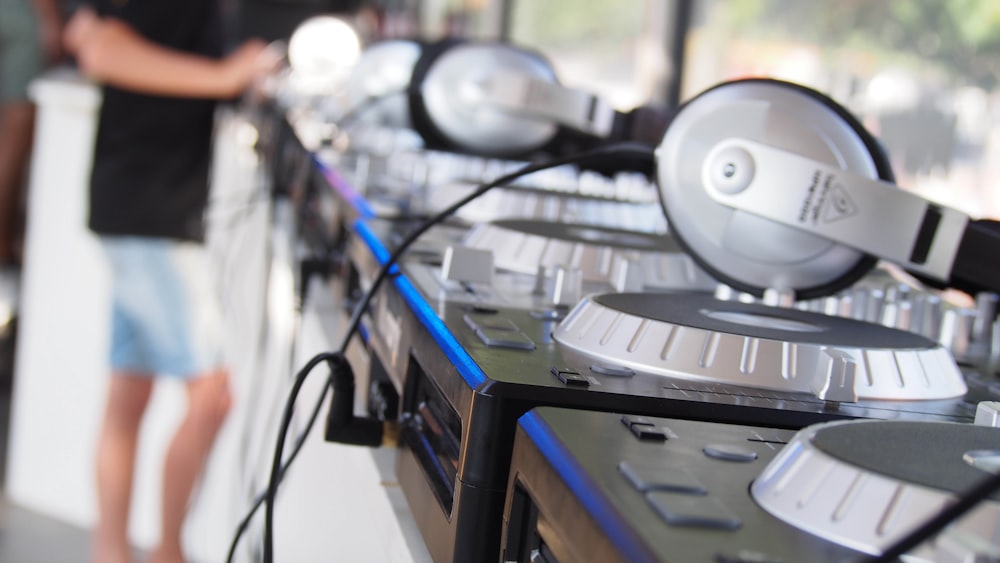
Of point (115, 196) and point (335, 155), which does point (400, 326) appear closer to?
point (335, 155)

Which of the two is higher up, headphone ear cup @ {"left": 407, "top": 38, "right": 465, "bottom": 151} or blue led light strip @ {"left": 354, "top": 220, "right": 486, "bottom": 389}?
headphone ear cup @ {"left": 407, "top": 38, "right": 465, "bottom": 151}

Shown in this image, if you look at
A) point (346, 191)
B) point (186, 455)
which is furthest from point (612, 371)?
point (186, 455)

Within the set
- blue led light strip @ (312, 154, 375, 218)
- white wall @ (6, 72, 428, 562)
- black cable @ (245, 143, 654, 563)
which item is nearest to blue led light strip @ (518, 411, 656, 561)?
black cable @ (245, 143, 654, 563)

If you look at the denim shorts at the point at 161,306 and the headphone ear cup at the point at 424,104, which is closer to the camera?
the headphone ear cup at the point at 424,104

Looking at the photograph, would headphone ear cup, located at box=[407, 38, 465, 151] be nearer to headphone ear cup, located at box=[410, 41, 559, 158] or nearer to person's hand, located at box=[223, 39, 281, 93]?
headphone ear cup, located at box=[410, 41, 559, 158]

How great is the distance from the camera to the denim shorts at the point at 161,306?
236cm

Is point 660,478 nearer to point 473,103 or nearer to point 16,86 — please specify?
point 473,103

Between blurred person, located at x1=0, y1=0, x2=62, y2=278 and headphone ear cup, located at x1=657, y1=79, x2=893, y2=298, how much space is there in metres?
4.66

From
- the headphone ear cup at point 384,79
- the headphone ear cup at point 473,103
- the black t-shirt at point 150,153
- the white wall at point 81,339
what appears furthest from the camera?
the white wall at point 81,339

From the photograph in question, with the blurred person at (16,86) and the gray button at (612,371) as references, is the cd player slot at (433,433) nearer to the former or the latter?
the gray button at (612,371)

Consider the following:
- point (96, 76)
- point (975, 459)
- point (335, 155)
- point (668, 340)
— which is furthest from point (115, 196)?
point (975, 459)

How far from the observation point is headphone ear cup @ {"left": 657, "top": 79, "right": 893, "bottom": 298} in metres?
0.82

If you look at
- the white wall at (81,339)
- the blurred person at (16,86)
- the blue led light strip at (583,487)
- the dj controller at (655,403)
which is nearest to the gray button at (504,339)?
the dj controller at (655,403)

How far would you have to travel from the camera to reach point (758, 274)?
0.86 meters
